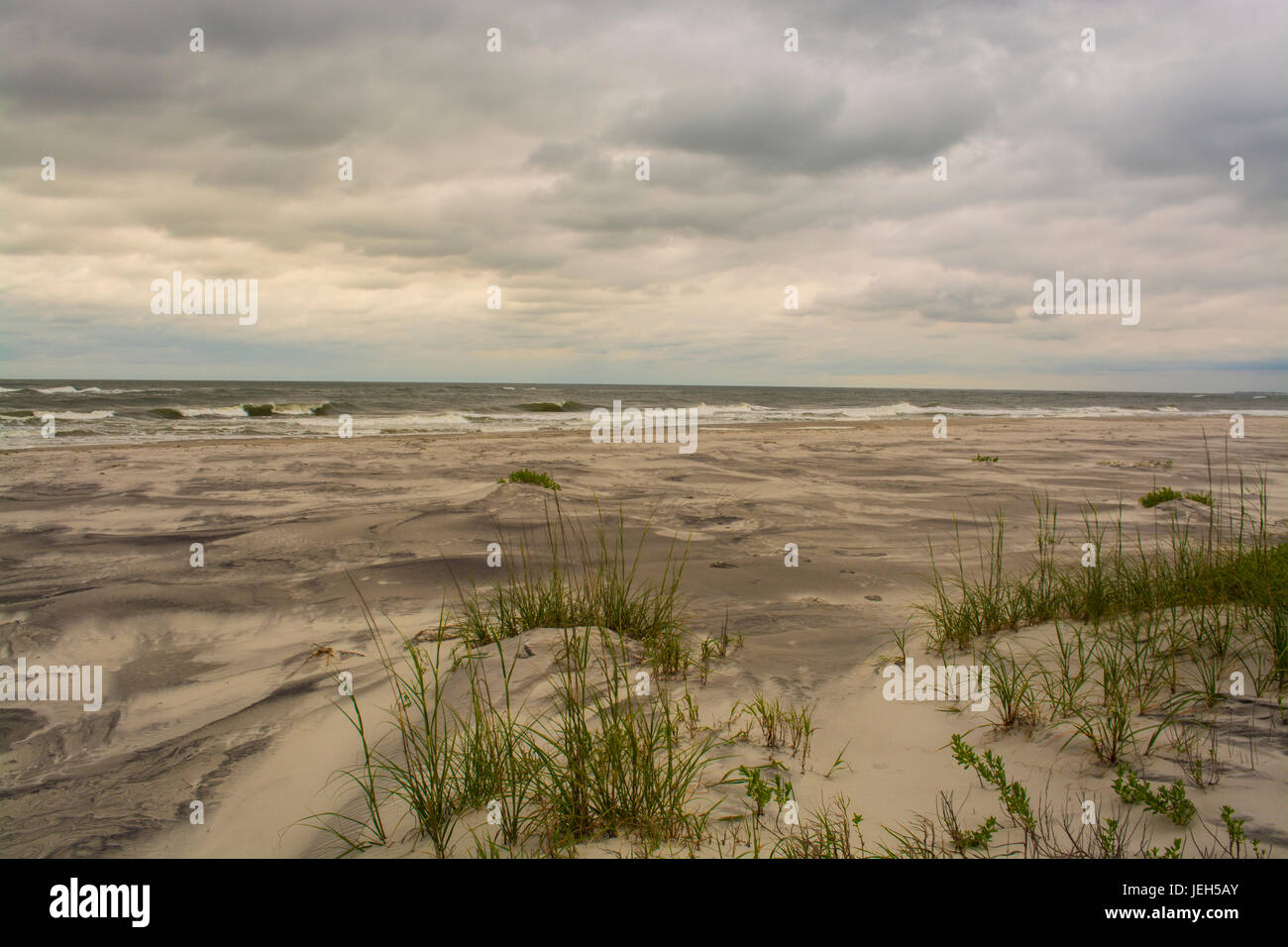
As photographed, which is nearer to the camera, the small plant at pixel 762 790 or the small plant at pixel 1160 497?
the small plant at pixel 762 790

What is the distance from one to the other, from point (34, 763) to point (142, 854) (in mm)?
1074

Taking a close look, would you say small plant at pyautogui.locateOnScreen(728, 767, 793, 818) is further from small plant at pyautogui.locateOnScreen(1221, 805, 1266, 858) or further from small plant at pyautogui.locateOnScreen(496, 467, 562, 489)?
small plant at pyautogui.locateOnScreen(496, 467, 562, 489)

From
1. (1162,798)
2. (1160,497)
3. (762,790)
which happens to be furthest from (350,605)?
(1160,497)

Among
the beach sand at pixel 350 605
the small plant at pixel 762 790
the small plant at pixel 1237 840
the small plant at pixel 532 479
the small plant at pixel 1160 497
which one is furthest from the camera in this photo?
the small plant at pixel 532 479

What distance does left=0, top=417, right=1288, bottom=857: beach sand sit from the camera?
8.54 ft

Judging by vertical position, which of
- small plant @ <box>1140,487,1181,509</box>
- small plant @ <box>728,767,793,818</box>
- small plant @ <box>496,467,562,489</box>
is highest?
small plant @ <box>496,467,562,489</box>

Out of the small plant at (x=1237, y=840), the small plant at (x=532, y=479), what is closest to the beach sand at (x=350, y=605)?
the small plant at (x=1237, y=840)

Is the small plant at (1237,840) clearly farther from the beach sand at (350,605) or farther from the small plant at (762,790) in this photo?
the small plant at (762,790)

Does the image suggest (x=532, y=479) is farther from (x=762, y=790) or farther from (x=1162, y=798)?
(x=1162, y=798)

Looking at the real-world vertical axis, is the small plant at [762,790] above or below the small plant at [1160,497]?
below

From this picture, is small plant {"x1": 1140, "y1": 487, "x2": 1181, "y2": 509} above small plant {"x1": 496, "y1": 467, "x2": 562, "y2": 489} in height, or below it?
below

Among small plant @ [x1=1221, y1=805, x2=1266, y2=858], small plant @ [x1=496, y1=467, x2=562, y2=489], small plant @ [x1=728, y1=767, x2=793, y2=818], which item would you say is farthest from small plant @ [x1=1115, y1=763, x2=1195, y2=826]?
small plant @ [x1=496, y1=467, x2=562, y2=489]

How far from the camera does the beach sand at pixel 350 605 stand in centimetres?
260
